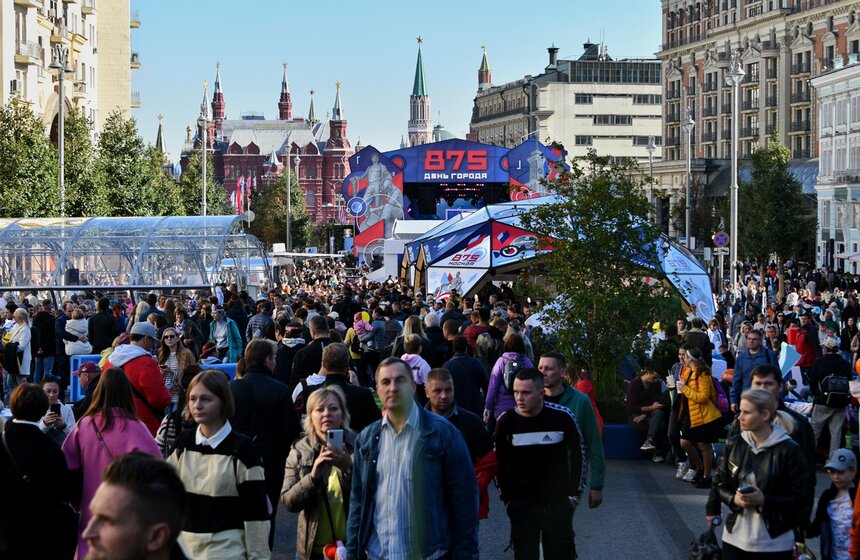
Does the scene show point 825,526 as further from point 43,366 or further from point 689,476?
point 43,366

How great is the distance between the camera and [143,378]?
32.5ft

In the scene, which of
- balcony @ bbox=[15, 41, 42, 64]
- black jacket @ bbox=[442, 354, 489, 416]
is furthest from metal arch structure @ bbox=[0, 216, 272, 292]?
balcony @ bbox=[15, 41, 42, 64]

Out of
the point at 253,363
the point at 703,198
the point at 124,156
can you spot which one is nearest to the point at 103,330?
the point at 253,363

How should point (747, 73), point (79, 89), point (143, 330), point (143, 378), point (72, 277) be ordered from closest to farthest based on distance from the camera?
point (143, 378)
point (143, 330)
point (72, 277)
point (79, 89)
point (747, 73)

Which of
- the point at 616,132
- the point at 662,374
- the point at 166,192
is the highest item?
the point at 616,132

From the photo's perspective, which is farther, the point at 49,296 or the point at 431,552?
the point at 49,296

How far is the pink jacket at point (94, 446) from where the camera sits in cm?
691

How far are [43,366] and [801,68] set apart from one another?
81.8m

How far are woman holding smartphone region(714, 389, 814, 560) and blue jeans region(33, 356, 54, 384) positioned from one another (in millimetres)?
15344

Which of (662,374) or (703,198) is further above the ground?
(703,198)

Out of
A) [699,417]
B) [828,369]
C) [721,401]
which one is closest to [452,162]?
[828,369]

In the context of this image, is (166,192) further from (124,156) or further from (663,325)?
(663,325)

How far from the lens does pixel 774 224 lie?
205 ft

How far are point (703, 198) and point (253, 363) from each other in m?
83.6
